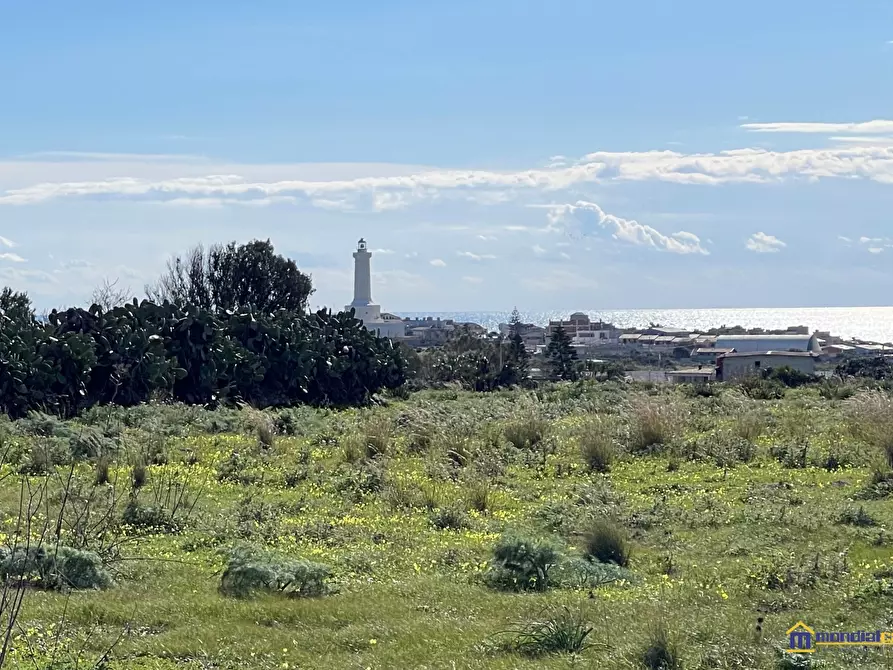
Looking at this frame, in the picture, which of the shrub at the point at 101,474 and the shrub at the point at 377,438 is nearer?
the shrub at the point at 101,474

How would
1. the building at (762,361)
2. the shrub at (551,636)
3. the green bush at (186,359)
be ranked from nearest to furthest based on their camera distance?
1. the shrub at (551,636)
2. the green bush at (186,359)
3. the building at (762,361)

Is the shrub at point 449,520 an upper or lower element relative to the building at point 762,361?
lower

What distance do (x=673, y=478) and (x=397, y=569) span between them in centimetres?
699

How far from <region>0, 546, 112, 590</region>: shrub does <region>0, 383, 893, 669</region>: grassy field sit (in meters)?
0.11

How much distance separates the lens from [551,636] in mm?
7246

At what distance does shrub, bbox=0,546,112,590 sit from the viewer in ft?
27.8

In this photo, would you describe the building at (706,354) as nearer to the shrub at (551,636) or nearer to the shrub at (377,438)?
the shrub at (377,438)

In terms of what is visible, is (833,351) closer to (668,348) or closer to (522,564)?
(668,348)

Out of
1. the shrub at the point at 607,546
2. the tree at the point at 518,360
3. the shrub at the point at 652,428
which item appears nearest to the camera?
the shrub at the point at 607,546

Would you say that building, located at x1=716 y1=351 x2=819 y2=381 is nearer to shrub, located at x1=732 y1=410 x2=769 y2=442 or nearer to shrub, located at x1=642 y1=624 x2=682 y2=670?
shrub, located at x1=732 y1=410 x2=769 y2=442

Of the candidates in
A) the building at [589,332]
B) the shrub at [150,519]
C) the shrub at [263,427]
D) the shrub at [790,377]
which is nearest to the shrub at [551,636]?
the shrub at [150,519]

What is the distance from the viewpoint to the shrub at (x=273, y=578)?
340 inches

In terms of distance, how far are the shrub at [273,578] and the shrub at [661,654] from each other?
9.55 ft

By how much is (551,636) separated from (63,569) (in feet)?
13.2
